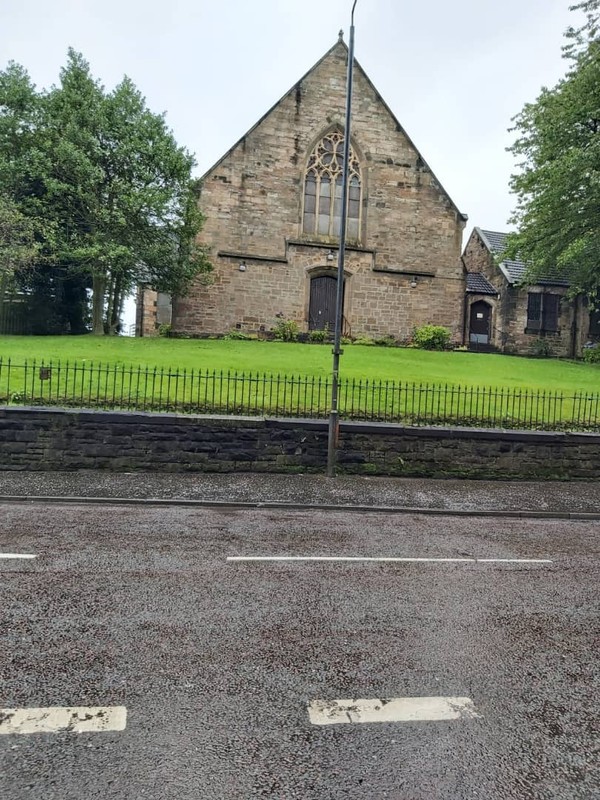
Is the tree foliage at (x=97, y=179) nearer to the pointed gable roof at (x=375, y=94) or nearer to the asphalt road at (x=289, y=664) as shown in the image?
the pointed gable roof at (x=375, y=94)

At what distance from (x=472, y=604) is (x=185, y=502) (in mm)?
5224

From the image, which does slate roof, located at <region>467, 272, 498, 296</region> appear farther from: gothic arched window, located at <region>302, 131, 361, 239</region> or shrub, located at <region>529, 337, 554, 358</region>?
gothic arched window, located at <region>302, 131, 361, 239</region>

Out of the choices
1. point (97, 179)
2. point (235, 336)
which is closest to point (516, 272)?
point (235, 336)

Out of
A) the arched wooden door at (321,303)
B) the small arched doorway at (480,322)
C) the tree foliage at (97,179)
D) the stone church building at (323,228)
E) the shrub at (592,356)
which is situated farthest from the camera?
the small arched doorway at (480,322)

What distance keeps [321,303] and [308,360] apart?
10064 millimetres

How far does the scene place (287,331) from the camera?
25.9m

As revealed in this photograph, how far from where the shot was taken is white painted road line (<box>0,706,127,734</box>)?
9.62ft

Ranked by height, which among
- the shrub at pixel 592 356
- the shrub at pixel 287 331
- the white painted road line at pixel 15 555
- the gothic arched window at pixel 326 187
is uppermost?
the gothic arched window at pixel 326 187

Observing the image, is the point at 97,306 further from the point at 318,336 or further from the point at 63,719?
the point at 63,719

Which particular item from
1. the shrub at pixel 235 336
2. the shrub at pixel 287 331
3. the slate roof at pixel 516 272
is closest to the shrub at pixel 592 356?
the slate roof at pixel 516 272

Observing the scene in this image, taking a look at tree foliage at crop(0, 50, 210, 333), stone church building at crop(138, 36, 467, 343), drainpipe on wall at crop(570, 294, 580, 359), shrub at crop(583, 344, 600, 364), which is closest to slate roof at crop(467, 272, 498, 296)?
stone church building at crop(138, 36, 467, 343)

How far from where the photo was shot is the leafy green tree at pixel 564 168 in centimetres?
2083

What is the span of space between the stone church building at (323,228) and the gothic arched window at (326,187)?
0.17 feet

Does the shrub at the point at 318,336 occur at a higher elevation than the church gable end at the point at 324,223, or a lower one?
lower
